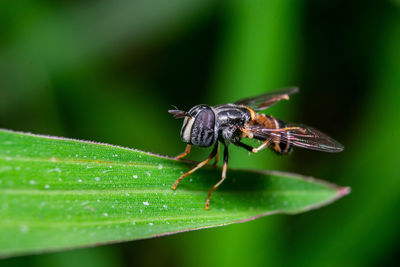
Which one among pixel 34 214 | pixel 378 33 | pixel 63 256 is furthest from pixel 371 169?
pixel 34 214

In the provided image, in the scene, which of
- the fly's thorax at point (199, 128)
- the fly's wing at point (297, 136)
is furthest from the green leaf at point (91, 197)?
the fly's wing at point (297, 136)

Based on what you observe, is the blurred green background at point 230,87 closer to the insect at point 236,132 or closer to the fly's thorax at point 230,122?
the insect at point 236,132

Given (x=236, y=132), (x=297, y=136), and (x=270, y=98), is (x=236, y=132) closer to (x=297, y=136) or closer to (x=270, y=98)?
(x=297, y=136)

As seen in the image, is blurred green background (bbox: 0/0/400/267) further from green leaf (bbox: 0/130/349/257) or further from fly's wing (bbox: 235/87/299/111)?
green leaf (bbox: 0/130/349/257)

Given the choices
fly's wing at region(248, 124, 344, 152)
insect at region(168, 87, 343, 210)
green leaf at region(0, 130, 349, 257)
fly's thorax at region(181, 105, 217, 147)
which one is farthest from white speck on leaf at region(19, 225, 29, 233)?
fly's wing at region(248, 124, 344, 152)

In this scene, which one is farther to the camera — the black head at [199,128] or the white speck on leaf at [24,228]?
the black head at [199,128]

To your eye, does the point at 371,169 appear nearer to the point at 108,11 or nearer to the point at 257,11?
the point at 257,11
